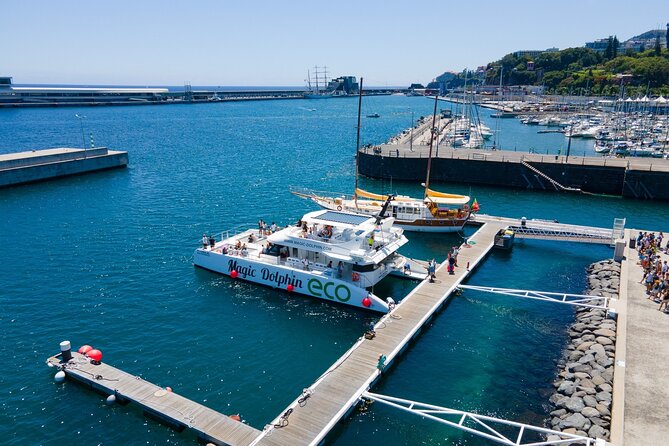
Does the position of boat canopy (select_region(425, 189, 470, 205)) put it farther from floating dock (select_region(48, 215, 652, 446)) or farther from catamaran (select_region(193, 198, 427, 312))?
floating dock (select_region(48, 215, 652, 446))

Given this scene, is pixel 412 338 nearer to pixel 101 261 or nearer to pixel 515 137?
pixel 101 261

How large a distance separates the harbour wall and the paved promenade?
116 ft

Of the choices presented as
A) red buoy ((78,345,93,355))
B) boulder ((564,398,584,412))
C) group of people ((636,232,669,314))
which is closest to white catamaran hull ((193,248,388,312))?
boulder ((564,398,584,412))

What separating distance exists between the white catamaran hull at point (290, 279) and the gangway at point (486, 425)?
8421 mm

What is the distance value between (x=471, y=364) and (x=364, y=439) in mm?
8054

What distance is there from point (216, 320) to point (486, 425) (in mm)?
16646

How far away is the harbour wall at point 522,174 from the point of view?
56.2 meters

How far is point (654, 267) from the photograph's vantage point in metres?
30.1

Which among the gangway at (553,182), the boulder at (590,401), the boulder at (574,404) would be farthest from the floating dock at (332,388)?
the gangway at (553,182)

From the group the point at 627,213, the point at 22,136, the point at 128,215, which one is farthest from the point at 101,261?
the point at 22,136

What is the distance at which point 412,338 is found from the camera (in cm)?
2517

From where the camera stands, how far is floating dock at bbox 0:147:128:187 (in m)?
60.4

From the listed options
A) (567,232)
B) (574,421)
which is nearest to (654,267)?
(567,232)

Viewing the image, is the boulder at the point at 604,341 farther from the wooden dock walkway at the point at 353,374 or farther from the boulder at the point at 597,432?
the wooden dock walkway at the point at 353,374
